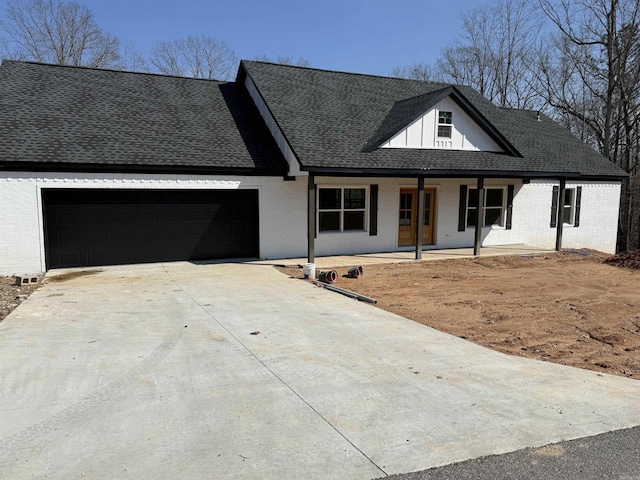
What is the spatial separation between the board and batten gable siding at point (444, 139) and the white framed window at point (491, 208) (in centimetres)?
230

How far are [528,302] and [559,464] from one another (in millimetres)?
6412

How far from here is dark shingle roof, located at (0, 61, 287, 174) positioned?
40.9 ft

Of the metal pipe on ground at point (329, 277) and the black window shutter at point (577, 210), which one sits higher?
the black window shutter at point (577, 210)

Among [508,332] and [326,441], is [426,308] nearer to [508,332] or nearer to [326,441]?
[508,332]

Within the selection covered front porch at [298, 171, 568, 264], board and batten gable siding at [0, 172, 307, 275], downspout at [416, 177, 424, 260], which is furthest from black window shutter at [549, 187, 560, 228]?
board and batten gable siding at [0, 172, 307, 275]

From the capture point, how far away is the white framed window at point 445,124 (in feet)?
51.9

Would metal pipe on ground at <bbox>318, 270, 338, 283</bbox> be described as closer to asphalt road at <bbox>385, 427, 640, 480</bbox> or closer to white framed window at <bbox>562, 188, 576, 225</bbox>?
asphalt road at <bbox>385, 427, 640, 480</bbox>

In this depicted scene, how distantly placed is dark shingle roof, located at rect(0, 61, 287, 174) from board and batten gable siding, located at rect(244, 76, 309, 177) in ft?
0.78

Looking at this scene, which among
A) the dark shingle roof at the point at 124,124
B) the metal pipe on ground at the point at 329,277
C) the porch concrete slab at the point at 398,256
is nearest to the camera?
the metal pipe on ground at the point at 329,277

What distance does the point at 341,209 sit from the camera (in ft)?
52.0

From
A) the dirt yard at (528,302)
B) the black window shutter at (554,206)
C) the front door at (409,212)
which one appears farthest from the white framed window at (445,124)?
the black window shutter at (554,206)

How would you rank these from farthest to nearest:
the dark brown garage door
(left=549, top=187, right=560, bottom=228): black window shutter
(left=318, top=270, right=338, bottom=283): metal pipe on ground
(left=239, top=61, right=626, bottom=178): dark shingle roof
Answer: (left=549, top=187, right=560, bottom=228): black window shutter
(left=239, top=61, right=626, bottom=178): dark shingle roof
the dark brown garage door
(left=318, top=270, right=338, bottom=283): metal pipe on ground

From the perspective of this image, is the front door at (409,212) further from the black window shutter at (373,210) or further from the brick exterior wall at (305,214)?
the black window shutter at (373,210)

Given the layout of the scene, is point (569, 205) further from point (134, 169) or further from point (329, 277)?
point (134, 169)
